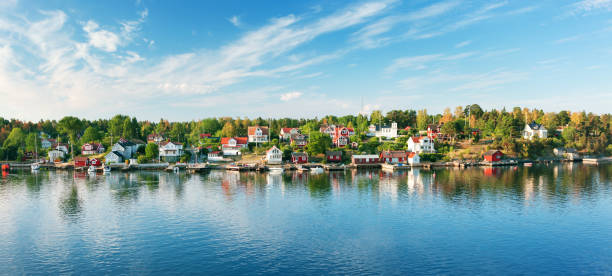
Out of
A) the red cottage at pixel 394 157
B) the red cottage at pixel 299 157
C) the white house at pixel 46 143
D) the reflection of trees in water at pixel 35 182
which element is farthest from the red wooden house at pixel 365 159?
the white house at pixel 46 143

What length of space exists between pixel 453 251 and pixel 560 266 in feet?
21.8

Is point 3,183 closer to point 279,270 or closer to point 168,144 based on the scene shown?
point 168,144

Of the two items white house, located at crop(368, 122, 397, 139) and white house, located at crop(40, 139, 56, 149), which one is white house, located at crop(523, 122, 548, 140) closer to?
white house, located at crop(368, 122, 397, 139)

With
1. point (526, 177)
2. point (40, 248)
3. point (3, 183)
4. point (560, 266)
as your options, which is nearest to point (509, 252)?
point (560, 266)

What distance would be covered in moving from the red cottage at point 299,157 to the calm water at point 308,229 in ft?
92.3

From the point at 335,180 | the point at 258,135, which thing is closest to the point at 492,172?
the point at 335,180

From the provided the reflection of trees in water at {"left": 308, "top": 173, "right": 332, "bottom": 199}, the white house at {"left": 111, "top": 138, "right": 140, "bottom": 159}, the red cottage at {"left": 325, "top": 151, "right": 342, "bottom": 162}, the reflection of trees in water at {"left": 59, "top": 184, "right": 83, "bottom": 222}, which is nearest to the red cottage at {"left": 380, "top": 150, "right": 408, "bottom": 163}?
the red cottage at {"left": 325, "top": 151, "right": 342, "bottom": 162}

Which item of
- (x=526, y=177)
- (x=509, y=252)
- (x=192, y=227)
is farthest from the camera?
(x=526, y=177)

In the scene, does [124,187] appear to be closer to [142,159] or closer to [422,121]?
[142,159]

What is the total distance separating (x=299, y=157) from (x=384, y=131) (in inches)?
1767

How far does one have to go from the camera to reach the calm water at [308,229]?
23.3 metres

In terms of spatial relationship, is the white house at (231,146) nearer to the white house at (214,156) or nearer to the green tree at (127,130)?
the white house at (214,156)

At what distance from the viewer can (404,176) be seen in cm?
6612

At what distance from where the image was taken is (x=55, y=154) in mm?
93625
